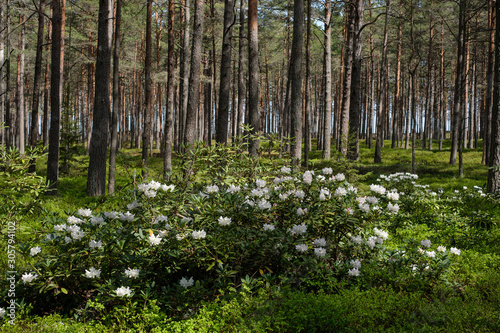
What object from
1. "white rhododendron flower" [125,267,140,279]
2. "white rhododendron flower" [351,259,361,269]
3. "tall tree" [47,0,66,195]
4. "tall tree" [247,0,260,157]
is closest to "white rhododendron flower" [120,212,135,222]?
"white rhododendron flower" [125,267,140,279]

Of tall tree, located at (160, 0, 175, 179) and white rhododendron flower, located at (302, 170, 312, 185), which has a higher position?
tall tree, located at (160, 0, 175, 179)

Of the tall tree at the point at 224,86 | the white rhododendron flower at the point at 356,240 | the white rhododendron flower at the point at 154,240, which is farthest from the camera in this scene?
the tall tree at the point at 224,86

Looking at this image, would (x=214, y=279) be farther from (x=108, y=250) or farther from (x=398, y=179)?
(x=398, y=179)

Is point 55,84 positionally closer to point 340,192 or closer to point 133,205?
point 133,205

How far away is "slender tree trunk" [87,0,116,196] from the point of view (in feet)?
25.9

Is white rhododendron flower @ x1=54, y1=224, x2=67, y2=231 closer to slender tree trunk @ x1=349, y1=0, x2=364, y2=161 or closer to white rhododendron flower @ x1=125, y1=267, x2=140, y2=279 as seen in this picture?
white rhododendron flower @ x1=125, y1=267, x2=140, y2=279

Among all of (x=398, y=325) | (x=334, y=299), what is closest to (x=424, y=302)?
(x=398, y=325)

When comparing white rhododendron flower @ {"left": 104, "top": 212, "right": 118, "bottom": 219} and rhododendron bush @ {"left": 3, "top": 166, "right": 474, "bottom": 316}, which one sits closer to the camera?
rhododendron bush @ {"left": 3, "top": 166, "right": 474, "bottom": 316}

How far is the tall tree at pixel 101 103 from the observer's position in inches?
311

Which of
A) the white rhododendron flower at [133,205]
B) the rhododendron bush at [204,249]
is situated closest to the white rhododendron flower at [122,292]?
the rhododendron bush at [204,249]

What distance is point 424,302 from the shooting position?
113 inches

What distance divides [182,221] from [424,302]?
2.39m

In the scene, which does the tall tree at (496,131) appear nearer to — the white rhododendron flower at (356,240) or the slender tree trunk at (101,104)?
the white rhododendron flower at (356,240)

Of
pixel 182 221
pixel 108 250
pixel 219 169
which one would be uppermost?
pixel 219 169
